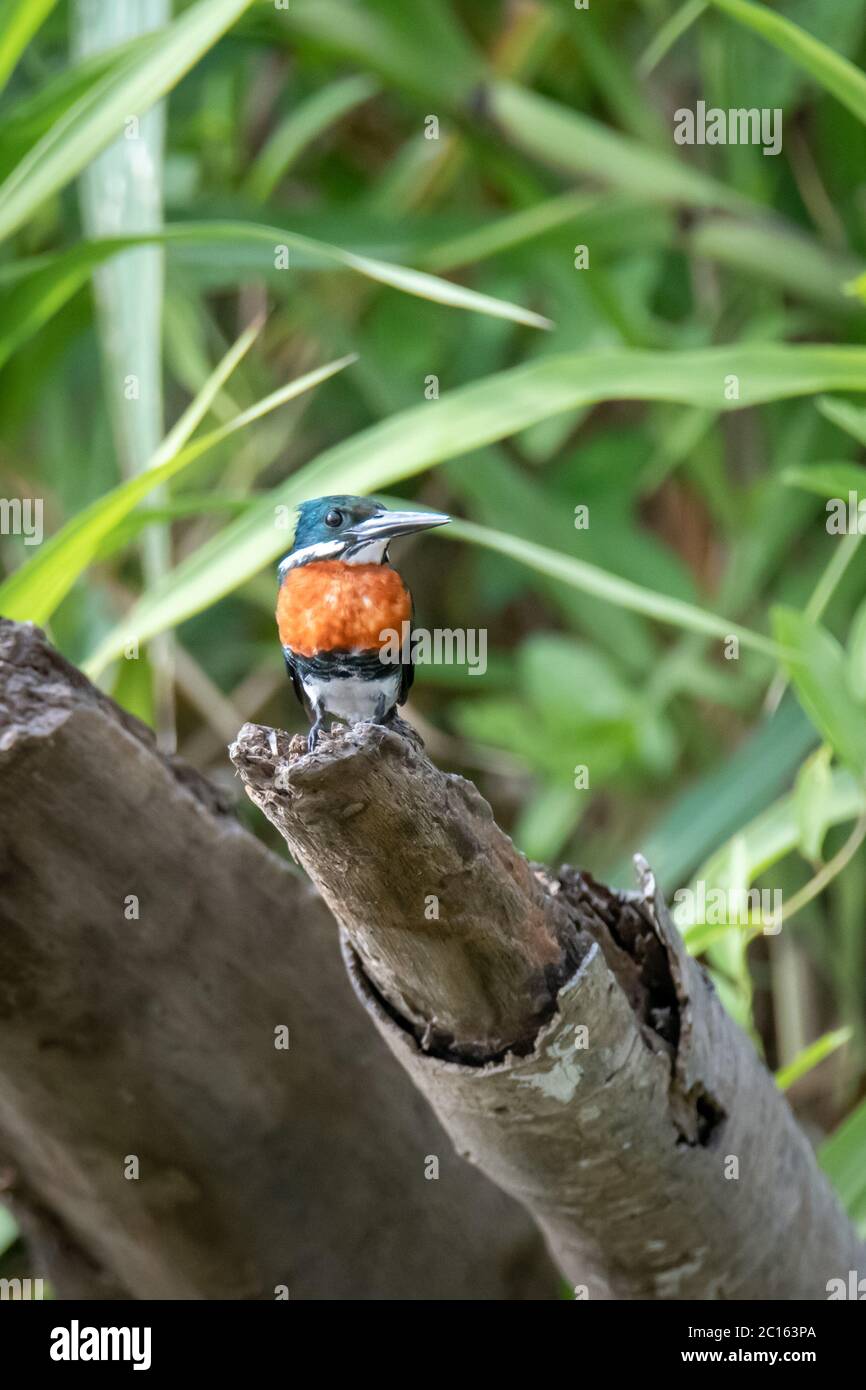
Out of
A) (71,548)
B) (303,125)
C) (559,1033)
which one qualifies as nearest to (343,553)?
(71,548)

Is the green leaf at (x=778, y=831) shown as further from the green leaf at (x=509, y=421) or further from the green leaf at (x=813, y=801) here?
the green leaf at (x=509, y=421)

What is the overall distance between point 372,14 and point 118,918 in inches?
66.0

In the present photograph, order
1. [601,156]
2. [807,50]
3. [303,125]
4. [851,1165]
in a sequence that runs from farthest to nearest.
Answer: [303,125] → [601,156] → [851,1165] → [807,50]

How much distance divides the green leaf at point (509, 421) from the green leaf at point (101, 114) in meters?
0.36

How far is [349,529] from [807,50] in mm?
696

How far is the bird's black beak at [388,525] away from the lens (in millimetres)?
1232

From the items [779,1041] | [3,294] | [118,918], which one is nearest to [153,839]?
[118,918]

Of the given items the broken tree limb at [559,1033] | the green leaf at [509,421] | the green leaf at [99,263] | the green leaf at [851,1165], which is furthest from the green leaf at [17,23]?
the green leaf at [851,1165]

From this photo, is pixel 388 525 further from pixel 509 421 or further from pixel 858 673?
pixel 858 673

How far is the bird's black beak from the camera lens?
1232 mm

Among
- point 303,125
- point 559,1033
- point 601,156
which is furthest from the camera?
point 303,125

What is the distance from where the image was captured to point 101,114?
1460 millimetres

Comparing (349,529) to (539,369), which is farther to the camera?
(539,369)

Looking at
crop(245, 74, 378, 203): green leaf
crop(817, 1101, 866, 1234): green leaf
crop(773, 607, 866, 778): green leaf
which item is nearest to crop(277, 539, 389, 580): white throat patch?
crop(773, 607, 866, 778): green leaf
